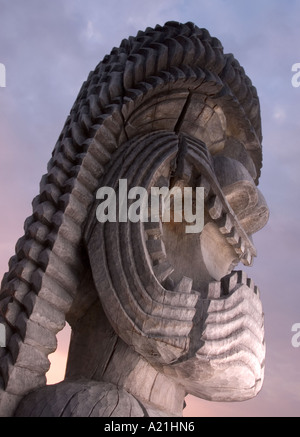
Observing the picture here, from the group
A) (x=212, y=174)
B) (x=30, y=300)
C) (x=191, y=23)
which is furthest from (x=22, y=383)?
(x=191, y=23)

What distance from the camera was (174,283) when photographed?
2465 millimetres

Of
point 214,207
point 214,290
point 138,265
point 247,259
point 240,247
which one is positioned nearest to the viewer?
point 138,265

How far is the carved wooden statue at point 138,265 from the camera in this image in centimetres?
228

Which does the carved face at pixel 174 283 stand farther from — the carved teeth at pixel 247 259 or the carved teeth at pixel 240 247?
the carved teeth at pixel 247 259

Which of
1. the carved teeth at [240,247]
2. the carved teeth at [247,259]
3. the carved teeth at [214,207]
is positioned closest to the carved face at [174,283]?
the carved teeth at [214,207]

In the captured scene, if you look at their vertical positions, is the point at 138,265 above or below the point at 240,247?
below

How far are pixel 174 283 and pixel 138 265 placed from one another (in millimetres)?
210

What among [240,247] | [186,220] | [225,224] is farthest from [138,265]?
[240,247]

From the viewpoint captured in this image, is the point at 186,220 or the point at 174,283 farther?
the point at 186,220

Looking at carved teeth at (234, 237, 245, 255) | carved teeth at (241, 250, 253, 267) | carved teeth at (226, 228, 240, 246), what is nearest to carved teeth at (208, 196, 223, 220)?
carved teeth at (226, 228, 240, 246)

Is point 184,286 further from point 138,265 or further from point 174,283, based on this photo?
point 138,265

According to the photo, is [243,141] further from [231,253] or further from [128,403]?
[128,403]

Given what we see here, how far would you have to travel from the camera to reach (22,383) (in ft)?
7.16
